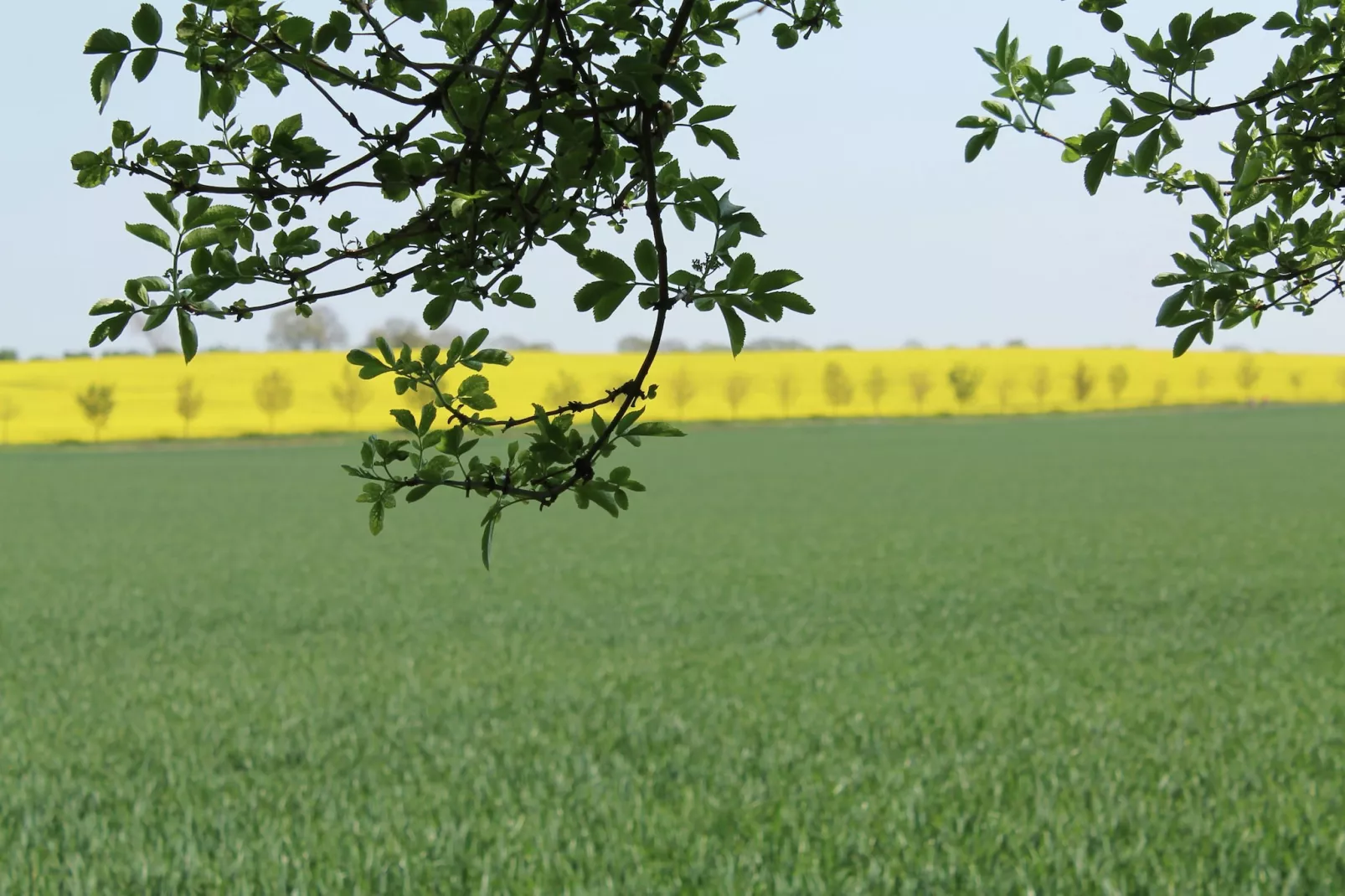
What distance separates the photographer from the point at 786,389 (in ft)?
406

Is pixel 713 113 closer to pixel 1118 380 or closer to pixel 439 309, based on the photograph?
pixel 439 309

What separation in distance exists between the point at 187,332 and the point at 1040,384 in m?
131

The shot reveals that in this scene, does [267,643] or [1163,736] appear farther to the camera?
[267,643]

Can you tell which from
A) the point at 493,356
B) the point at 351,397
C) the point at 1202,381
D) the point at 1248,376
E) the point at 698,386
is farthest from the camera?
the point at 1248,376

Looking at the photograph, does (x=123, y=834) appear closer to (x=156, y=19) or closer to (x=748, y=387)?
(x=156, y=19)

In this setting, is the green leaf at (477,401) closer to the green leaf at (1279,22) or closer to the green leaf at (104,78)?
the green leaf at (104,78)

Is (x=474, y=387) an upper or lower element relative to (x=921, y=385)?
lower

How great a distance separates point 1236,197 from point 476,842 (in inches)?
226

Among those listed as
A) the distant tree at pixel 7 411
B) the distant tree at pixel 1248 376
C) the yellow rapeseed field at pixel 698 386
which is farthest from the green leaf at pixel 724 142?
the distant tree at pixel 1248 376

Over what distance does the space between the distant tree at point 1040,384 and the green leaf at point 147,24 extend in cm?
12925

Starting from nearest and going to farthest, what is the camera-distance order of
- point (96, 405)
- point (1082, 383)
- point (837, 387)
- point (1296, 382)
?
point (96, 405), point (837, 387), point (1082, 383), point (1296, 382)

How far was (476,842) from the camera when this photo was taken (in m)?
7.46

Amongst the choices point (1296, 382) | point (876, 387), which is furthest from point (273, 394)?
point (1296, 382)

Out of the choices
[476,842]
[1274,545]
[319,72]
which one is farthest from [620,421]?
[1274,545]
